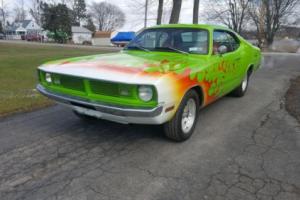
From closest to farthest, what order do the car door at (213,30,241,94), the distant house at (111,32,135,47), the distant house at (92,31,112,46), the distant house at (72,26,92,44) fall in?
the car door at (213,30,241,94)
the distant house at (111,32,135,47)
the distant house at (92,31,112,46)
the distant house at (72,26,92,44)

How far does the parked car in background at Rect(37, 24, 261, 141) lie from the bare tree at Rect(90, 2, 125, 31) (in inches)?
3473

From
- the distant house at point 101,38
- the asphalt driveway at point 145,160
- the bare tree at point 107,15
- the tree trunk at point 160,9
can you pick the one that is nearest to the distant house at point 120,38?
the distant house at point 101,38

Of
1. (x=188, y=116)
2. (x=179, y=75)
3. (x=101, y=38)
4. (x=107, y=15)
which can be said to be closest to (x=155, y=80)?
(x=179, y=75)

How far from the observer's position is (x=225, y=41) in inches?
216

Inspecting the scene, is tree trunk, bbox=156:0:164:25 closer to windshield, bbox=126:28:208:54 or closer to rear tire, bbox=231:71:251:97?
rear tire, bbox=231:71:251:97

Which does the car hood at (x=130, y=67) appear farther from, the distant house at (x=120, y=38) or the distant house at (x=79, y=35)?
the distant house at (x=79, y=35)

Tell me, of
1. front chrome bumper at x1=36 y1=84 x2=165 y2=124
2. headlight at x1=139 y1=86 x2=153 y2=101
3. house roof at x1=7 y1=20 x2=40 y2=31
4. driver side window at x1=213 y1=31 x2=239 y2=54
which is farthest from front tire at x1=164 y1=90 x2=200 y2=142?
house roof at x1=7 y1=20 x2=40 y2=31

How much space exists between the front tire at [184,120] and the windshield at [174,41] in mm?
938

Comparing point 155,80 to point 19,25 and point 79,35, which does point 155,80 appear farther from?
point 19,25

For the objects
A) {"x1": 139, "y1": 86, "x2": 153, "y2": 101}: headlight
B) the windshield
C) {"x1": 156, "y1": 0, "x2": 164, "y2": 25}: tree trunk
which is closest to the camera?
{"x1": 139, "y1": 86, "x2": 153, "y2": 101}: headlight

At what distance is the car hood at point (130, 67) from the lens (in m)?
3.21

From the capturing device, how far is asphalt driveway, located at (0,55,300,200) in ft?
9.24

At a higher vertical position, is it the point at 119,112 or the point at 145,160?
the point at 119,112

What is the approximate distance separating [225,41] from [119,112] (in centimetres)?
313
